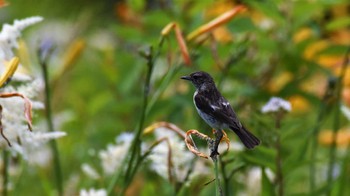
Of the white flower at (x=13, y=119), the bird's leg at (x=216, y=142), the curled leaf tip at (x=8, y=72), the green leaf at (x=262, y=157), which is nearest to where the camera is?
the bird's leg at (x=216, y=142)

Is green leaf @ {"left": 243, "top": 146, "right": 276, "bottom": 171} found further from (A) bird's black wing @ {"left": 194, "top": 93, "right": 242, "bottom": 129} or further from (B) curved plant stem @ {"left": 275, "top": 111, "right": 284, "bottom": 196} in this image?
(A) bird's black wing @ {"left": 194, "top": 93, "right": 242, "bottom": 129}

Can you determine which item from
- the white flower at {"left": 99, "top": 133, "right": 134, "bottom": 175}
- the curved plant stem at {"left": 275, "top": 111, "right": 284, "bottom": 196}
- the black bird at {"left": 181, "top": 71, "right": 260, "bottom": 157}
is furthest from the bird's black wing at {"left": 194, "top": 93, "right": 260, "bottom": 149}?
the white flower at {"left": 99, "top": 133, "right": 134, "bottom": 175}

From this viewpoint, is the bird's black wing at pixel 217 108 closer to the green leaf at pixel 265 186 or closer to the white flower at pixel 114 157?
the green leaf at pixel 265 186

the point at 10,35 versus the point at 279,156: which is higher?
the point at 10,35

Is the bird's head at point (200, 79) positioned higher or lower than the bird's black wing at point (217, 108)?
higher

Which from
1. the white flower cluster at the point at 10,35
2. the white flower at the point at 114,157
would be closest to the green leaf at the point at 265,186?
the white flower at the point at 114,157

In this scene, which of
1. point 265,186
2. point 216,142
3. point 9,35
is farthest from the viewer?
point 265,186

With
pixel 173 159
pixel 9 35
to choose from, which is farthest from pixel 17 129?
pixel 173 159

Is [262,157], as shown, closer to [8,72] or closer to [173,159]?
[173,159]

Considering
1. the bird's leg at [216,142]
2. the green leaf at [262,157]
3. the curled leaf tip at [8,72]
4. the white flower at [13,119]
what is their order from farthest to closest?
the green leaf at [262,157]
the white flower at [13,119]
the curled leaf tip at [8,72]
the bird's leg at [216,142]

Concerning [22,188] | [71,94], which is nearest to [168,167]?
[22,188]

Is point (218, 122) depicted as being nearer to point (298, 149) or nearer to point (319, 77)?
point (298, 149)
